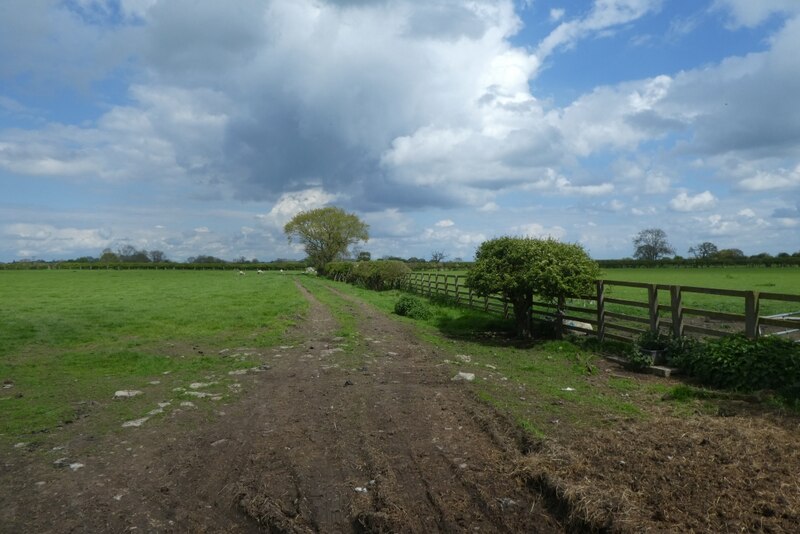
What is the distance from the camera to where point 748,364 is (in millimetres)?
7910

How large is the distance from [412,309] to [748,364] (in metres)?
13.6

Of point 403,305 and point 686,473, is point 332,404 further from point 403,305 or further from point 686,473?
point 403,305

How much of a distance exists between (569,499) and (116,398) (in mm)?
7219

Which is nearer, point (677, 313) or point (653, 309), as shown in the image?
point (677, 313)

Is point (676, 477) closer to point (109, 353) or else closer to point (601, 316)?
point (601, 316)

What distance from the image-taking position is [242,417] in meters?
6.96

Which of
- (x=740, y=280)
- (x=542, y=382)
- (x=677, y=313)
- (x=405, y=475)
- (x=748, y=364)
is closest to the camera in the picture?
(x=405, y=475)

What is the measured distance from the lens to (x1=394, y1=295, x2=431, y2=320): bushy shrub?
20.1 m

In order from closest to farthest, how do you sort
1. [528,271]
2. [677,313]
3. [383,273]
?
[677,313], [528,271], [383,273]

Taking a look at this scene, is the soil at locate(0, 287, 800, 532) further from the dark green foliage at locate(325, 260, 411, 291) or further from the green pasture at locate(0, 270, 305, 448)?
the dark green foliage at locate(325, 260, 411, 291)

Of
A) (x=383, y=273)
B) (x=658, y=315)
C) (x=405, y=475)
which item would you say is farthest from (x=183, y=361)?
(x=383, y=273)

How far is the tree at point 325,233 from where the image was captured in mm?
83750

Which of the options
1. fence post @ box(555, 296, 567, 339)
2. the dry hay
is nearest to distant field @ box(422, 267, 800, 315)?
fence post @ box(555, 296, 567, 339)

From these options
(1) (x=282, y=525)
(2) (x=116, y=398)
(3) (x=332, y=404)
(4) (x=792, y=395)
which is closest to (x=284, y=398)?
(3) (x=332, y=404)
